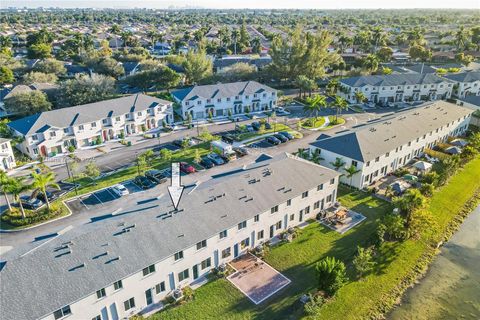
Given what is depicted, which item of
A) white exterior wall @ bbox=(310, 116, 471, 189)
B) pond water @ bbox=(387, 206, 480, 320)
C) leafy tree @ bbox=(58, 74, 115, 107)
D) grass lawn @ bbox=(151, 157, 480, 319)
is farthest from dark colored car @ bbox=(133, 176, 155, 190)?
leafy tree @ bbox=(58, 74, 115, 107)

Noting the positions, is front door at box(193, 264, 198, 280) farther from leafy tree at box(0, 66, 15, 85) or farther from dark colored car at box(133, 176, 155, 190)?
leafy tree at box(0, 66, 15, 85)

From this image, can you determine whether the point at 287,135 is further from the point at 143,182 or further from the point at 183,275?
the point at 183,275

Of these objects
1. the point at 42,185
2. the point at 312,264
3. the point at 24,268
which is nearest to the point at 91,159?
the point at 42,185

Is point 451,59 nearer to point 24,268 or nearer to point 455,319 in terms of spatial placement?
point 455,319

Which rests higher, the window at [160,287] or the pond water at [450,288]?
the window at [160,287]

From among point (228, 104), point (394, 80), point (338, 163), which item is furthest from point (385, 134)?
point (394, 80)

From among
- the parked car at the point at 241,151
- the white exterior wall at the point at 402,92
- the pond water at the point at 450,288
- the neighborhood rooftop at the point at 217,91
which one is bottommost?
the pond water at the point at 450,288

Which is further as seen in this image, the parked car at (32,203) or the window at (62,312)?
the parked car at (32,203)

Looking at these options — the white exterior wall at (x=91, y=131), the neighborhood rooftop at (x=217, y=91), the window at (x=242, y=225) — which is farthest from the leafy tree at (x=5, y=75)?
the window at (x=242, y=225)

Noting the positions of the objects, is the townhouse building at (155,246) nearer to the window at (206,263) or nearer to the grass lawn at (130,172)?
the window at (206,263)
